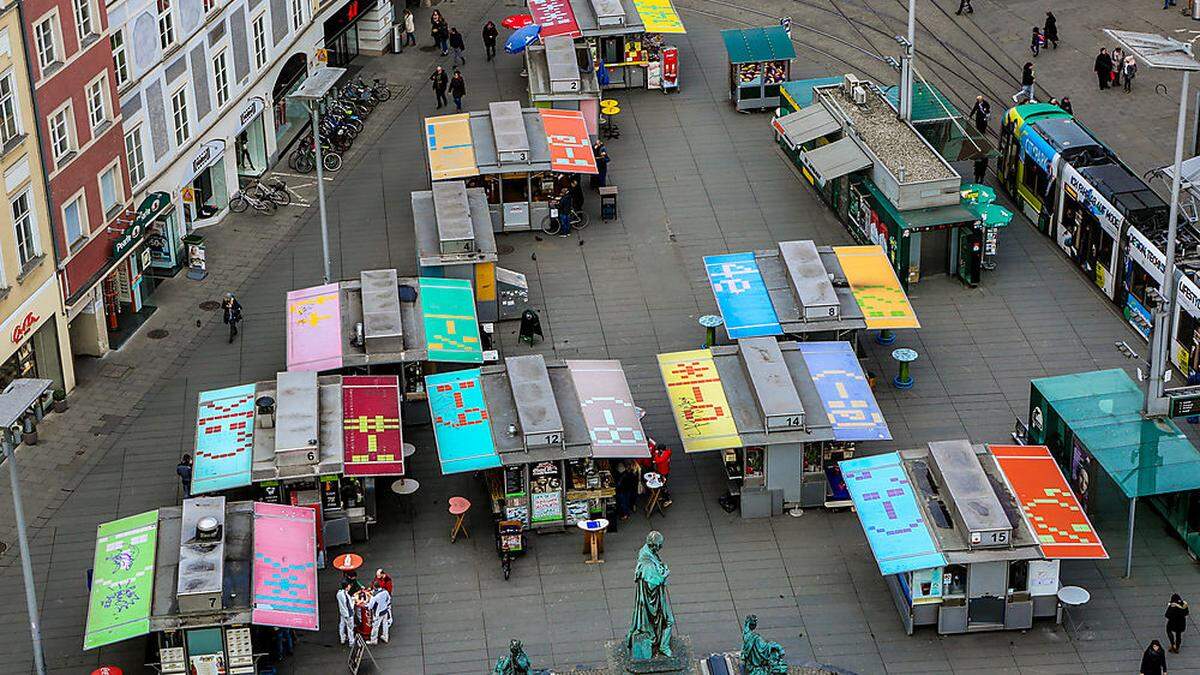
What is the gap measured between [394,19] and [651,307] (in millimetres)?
33044

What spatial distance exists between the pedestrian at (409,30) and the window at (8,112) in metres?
36.7

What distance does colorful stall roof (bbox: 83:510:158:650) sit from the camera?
54.3m

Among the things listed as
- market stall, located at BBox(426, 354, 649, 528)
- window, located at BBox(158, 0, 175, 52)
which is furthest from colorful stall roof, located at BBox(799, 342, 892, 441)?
window, located at BBox(158, 0, 175, 52)

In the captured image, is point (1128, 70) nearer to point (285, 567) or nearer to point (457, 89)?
point (457, 89)

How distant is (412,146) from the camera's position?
90.0m

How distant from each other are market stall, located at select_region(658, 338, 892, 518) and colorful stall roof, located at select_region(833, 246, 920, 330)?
397cm

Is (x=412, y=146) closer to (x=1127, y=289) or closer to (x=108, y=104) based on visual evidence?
(x=108, y=104)

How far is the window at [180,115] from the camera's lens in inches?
3078

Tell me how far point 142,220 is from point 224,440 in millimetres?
15106

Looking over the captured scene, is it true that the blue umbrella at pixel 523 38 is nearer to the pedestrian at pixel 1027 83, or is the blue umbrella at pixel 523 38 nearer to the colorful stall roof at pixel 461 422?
the pedestrian at pixel 1027 83

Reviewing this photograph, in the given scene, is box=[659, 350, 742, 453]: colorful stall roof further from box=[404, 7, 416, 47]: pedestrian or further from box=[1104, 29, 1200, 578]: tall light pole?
box=[404, 7, 416, 47]: pedestrian

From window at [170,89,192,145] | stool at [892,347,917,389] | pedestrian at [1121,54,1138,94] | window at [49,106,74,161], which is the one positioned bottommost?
stool at [892,347,917,389]

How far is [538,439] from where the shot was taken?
2430 inches

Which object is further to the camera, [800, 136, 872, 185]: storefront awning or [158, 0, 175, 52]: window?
[800, 136, 872, 185]: storefront awning
